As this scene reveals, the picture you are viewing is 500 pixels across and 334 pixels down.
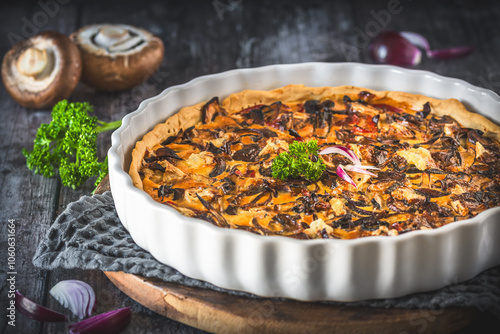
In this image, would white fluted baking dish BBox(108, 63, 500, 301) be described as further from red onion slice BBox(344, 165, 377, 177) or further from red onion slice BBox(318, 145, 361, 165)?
red onion slice BBox(318, 145, 361, 165)

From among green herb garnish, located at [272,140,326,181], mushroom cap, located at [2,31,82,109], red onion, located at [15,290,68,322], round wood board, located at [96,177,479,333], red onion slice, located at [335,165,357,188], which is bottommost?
red onion, located at [15,290,68,322]

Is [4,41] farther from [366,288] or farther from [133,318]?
[366,288]

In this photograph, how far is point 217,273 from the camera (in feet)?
9.87

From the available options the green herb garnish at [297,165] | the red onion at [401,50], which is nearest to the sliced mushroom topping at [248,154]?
the green herb garnish at [297,165]

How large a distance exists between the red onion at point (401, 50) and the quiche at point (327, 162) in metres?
1.60

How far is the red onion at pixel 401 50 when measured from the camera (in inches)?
231

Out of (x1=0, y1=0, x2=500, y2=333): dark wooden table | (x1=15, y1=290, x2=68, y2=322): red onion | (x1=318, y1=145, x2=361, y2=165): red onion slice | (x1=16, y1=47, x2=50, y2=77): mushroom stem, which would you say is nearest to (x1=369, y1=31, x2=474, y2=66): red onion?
(x1=0, y1=0, x2=500, y2=333): dark wooden table

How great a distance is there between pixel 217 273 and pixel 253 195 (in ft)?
1.92

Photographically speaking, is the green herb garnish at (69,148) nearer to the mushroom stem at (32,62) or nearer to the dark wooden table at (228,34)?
the dark wooden table at (228,34)

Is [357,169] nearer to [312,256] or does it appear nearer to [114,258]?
[312,256]

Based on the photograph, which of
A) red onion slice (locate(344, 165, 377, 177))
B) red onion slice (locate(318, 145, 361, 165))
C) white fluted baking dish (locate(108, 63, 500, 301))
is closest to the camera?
white fluted baking dish (locate(108, 63, 500, 301))

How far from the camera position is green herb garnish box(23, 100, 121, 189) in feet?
13.7

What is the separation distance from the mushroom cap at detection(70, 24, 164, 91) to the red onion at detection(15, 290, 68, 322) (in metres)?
2.54

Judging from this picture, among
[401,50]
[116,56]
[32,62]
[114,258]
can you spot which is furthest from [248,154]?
[401,50]
